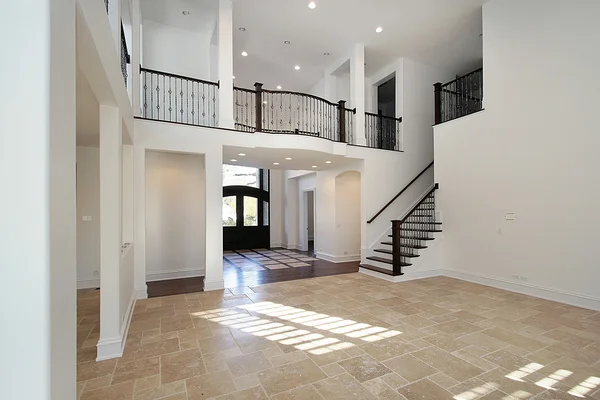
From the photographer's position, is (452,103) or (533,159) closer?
(533,159)

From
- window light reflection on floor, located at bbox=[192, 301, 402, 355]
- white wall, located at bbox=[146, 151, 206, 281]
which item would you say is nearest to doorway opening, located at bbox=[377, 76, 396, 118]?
white wall, located at bbox=[146, 151, 206, 281]

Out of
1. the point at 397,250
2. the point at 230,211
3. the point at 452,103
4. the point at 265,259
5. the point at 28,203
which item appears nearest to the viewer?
the point at 28,203

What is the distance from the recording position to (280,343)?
131 inches

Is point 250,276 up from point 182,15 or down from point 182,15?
down

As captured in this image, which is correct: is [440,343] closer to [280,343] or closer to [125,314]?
[280,343]

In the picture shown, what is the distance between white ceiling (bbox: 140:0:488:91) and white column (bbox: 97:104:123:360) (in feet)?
14.7

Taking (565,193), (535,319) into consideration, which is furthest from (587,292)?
(565,193)

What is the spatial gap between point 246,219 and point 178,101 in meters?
5.63

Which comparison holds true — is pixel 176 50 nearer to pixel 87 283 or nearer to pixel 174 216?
pixel 174 216

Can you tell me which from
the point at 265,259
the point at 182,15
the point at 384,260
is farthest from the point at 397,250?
the point at 182,15

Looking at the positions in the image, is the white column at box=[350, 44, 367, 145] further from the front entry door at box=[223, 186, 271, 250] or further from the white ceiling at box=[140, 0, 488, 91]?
the front entry door at box=[223, 186, 271, 250]

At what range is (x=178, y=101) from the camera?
663 cm

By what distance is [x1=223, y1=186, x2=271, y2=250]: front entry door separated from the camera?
11.0 meters

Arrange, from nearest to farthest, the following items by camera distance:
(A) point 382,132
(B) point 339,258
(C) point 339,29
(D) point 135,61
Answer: (D) point 135,61 → (C) point 339,29 → (A) point 382,132 → (B) point 339,258
